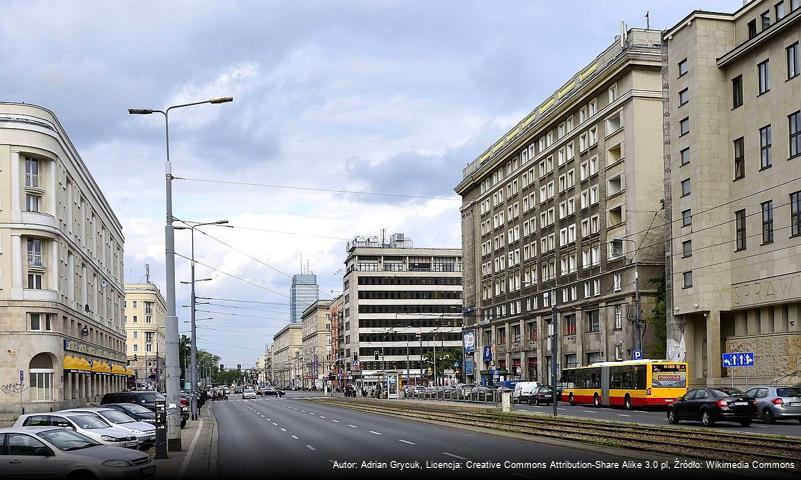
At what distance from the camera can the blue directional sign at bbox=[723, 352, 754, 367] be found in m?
49.8

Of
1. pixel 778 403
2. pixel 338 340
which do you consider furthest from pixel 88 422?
pixel 338 340

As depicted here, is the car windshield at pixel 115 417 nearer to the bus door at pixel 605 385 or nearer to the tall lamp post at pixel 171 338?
the tall lamp post at pixel 171 338

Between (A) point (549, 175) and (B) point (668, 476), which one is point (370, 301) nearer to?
(A) point (549, 175)

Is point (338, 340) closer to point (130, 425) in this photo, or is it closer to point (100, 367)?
point (100, 367)

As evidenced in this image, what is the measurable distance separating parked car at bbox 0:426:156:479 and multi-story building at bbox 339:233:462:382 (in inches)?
5601

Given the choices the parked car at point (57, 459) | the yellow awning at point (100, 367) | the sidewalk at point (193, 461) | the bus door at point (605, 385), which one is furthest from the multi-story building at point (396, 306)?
the parked car at point (57, 459)

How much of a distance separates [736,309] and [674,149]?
11924 millimetres

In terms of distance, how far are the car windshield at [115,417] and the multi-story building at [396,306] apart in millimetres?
129275

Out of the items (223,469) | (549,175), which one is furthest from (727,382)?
(223,469)

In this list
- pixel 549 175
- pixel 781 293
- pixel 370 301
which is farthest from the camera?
pixel 370 301

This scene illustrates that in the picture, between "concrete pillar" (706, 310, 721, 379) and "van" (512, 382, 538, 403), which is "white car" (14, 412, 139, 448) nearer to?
"concrete pillar" (706, 310, 721, 379)

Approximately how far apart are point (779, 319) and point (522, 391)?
23823 millimetres

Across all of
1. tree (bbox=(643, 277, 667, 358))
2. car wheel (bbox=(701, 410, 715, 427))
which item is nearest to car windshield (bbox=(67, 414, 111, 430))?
car wheel (bbox=(701, 410, 715, 427))

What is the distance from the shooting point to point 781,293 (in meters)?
55.2
